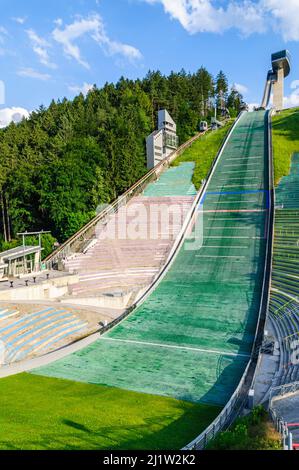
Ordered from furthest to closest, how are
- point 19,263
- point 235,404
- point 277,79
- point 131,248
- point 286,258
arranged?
point 277,79, point 131,248, point 19,263, point 286,258, point 235,404

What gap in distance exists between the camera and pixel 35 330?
15.5 metres

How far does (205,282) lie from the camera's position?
68.3 feet

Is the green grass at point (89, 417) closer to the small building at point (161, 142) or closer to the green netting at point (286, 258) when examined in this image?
the green netting at point (286, 258)

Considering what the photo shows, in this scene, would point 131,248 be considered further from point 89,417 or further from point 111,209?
point 89,417

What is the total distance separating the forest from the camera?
32875 mm

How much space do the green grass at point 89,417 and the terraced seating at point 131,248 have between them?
29.0ft

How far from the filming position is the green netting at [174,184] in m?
34.0

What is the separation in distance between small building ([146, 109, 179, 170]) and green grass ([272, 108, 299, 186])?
39.1 ft

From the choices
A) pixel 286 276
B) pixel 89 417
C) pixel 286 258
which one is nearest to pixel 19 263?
pixel 89 417

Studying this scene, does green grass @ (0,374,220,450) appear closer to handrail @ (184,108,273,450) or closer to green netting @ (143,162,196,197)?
handrail @ (184,108,273,450)

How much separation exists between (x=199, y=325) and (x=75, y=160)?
2291 centimetres

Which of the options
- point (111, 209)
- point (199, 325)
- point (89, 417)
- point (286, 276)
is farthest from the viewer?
point (111, 209)

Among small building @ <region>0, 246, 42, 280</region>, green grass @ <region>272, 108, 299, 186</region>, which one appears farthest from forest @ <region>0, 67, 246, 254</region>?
green grass @ <region>272, 108, 299, 186</region>

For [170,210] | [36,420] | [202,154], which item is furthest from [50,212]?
[36,420]
